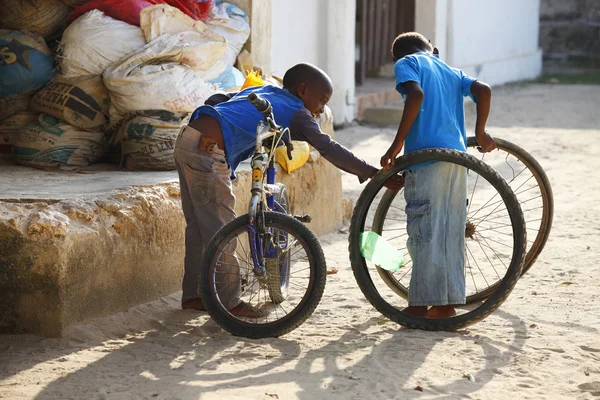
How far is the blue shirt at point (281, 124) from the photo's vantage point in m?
3.69

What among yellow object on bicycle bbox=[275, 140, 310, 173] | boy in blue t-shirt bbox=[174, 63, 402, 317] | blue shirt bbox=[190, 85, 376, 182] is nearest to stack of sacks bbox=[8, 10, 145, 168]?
yellow object on bicycle bbox=[275, 140, 310, 173]

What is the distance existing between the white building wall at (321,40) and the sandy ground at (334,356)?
419 cm

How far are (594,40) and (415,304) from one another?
19.2 metres

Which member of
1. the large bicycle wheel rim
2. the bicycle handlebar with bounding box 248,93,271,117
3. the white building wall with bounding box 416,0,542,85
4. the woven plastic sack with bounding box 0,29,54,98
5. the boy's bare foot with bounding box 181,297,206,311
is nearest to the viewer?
the bicycle handlebar with bounding box 248,93,271,117

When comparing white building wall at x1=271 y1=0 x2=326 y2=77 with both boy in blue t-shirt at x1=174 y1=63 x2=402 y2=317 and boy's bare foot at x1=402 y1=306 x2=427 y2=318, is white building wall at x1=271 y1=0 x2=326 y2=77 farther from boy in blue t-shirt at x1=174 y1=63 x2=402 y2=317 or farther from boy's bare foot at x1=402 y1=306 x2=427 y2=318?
boy's bare foot at x1=402 y1=306 x2=427 y2=318

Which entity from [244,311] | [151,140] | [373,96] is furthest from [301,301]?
[373,96]

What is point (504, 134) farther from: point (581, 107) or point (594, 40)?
point (594, 40)

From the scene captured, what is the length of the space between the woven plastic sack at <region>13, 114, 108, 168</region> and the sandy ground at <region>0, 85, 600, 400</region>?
1241 mm

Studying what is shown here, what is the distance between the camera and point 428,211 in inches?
150

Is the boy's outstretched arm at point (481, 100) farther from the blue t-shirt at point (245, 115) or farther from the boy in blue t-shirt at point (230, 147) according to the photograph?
the blue t-shirt at point (245, 115)

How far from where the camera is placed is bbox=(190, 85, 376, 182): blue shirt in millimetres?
3689

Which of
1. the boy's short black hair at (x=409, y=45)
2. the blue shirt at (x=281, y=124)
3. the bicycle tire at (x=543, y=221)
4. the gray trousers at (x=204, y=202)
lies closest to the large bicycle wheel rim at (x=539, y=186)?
Answer: the bicycle tire at (x=543, y=221)

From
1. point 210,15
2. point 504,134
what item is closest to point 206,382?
point 210,15

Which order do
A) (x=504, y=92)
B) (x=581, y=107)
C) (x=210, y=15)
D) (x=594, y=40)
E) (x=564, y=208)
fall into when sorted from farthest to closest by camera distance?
(x=594, y=40), (x=504, y=92), (x=581, y=107), (x=564, y=208), (x=210, y=15)
